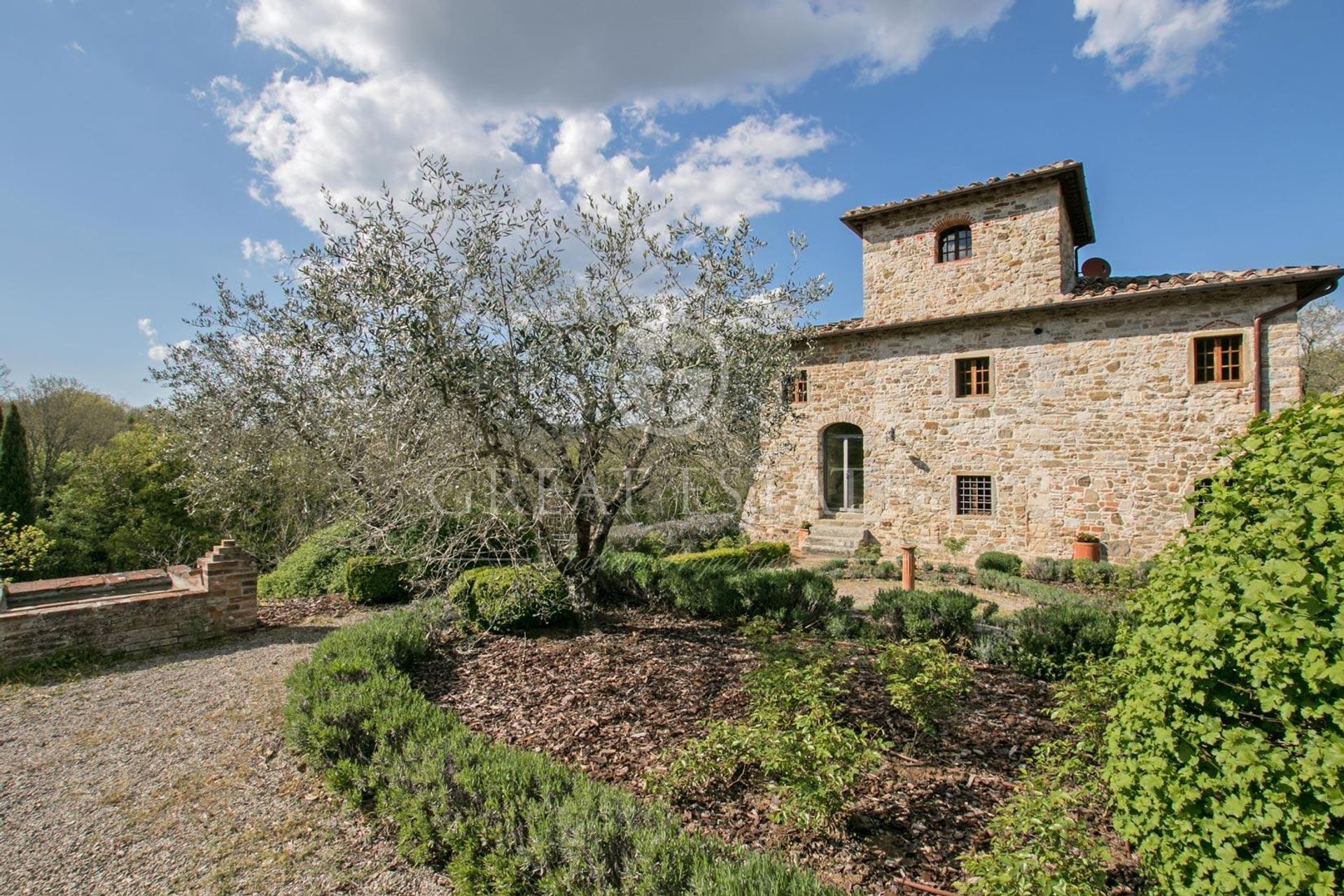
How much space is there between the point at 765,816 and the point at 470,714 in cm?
271

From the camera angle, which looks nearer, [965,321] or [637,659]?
[637,659]

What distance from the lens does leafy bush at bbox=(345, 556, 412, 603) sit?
9.38m

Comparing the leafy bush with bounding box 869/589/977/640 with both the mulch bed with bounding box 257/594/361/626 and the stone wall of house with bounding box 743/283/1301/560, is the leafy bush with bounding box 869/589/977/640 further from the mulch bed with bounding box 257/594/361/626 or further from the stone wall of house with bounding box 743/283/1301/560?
the mulch bed with bounding box 257/594/361/626

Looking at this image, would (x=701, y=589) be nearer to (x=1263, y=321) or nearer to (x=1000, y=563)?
(x=1000, y=563)

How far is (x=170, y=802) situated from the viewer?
12.8 ft

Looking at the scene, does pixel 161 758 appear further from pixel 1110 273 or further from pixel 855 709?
pixel 1110 273

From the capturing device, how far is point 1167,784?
6.18ft

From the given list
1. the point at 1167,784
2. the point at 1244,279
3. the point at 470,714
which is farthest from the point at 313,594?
the point at 1244,279

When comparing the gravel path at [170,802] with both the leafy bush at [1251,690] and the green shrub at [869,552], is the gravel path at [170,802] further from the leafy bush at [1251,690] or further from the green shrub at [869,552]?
the green shrub at [869,552]

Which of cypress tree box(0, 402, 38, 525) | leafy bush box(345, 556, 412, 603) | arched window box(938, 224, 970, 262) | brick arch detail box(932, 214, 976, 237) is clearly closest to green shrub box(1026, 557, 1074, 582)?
→ arched window box(938, 224, 970, 262)

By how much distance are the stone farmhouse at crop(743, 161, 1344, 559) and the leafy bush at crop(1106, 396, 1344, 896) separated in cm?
838

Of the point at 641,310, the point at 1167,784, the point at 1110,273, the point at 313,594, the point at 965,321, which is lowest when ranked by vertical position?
the point at 313,594

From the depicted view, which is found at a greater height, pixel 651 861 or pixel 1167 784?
pixel 1167 784

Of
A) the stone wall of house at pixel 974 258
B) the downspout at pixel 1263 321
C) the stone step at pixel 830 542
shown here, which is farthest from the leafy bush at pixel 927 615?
the stone wall of house at pixel 974 258
